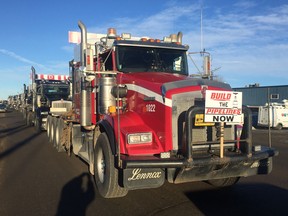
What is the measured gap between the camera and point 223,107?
5.39m

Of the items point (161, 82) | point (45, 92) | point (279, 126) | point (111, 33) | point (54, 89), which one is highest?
point (111, 33)

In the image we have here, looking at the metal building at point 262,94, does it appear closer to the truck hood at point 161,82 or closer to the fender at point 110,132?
the truck hood at point 161,82

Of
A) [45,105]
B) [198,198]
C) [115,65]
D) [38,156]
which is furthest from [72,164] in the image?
[45,105]

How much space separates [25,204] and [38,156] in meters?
5.17

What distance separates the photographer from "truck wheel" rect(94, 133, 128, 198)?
588cm

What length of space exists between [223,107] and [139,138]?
1.42 meters

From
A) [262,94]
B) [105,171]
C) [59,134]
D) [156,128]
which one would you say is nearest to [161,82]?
[156,128]

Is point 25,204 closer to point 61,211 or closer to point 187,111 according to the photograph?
point 61,211

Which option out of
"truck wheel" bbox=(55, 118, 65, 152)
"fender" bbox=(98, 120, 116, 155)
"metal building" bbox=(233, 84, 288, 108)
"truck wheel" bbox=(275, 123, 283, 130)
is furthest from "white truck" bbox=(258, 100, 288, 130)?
"fender" bbox=(98, 120, 116, 155)

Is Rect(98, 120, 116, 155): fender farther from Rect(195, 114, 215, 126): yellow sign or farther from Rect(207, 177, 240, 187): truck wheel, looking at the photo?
Rect(207, 177, 240, 187): truck wheel

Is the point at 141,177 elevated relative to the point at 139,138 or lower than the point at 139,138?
lower

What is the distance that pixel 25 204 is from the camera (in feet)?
19.6

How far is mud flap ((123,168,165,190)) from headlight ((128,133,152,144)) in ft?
1.50

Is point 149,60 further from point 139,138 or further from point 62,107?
point 62,107
